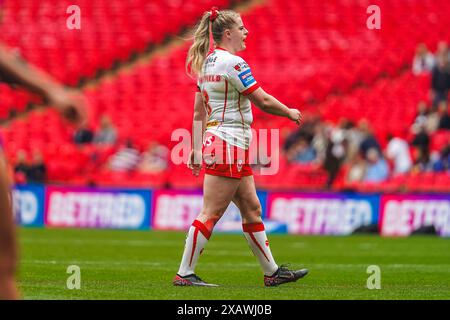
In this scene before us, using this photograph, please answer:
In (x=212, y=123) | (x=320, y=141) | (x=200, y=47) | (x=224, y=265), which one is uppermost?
(x=200, y=47)

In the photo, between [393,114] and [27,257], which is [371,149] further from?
[27,257]

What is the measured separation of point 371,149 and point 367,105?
5599 millimetres

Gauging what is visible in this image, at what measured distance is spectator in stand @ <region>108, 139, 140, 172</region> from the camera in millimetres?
24234

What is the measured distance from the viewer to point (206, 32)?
9141mm

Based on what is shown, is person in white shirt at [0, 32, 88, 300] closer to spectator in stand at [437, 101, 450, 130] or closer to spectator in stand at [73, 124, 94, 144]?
spectator in stand at [437, 101, 450, 130]

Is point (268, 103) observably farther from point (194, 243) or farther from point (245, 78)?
point (194, 243)

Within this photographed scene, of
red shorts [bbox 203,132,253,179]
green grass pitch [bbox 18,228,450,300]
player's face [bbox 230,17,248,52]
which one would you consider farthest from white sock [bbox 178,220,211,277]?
player's face [bbox 230,17,248,52]

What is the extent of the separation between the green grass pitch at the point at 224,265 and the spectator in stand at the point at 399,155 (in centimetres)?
292

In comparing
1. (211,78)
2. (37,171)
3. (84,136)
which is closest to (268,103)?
(211,78)

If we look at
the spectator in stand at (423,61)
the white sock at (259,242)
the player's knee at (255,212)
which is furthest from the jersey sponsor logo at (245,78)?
the spectator in stand at (423,61)

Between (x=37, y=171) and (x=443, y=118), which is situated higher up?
(x=443, y=118)

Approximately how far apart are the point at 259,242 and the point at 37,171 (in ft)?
49.8

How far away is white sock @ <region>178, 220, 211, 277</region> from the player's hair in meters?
1.33

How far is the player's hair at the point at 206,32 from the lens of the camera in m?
9.00
